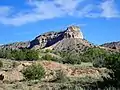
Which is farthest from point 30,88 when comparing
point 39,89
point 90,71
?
point 90,71

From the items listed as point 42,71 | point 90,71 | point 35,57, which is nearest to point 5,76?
point 42,71

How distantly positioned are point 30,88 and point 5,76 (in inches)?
706

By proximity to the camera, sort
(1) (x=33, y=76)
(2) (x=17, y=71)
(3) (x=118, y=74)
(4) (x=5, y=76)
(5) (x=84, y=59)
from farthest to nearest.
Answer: (5) (x=84, y=59)
(2) (x=17, y=71)
(4) (x=5, y=76)
(1) (x=33, y=76)
(3) (x=118, y=74)

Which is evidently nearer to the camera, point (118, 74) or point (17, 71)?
point (118, 74)

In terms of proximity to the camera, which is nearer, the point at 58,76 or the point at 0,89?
the point at 0,89

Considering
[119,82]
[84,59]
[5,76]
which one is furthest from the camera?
[84,59]

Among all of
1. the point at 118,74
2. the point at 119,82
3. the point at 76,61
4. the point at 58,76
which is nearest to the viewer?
the point at 119,82

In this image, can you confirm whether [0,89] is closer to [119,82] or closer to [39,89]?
[39,89]

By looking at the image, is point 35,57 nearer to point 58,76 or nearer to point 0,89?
point 58,76

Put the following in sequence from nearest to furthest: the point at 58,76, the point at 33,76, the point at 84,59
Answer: the point at 58,76 < the point at 33,76 < the point at 84,59

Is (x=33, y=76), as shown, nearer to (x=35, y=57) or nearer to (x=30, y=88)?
(x=30, y=88)

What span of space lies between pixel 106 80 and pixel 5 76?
797 inches

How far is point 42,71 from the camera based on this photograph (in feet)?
118

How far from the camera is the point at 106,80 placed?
2214 cm
